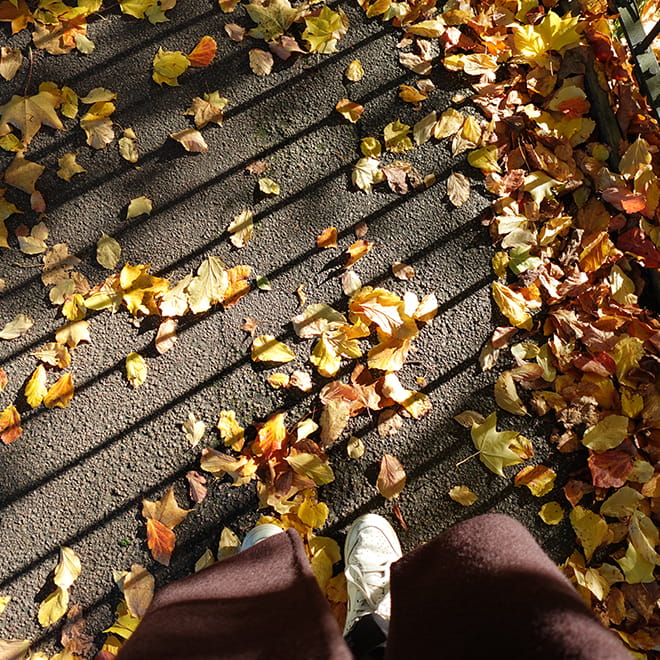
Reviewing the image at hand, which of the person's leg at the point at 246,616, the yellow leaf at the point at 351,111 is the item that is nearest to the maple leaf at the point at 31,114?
the yellow leaf at the point at 351,111

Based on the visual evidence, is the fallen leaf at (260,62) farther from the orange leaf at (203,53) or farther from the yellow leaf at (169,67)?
the yellow leaf at (169,67)

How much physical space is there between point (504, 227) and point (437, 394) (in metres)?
0.72

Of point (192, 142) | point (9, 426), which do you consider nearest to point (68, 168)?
point (192, 142)

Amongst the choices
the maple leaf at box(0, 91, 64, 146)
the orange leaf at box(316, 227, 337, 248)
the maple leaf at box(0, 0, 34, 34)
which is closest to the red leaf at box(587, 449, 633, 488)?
the orange leaf at box(316, 227, 337, 248)

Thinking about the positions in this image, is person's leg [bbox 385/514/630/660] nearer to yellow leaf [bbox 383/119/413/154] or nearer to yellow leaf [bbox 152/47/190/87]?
yellow leaf [bbox 383/119/413/154]

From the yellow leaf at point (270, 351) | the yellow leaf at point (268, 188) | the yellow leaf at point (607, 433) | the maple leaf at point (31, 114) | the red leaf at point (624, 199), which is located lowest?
the yellow leaf at point (607, 433)

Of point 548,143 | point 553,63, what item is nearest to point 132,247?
point 548,143

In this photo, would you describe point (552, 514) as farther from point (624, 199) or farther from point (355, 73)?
point (355, 73)

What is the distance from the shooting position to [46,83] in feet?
7.91

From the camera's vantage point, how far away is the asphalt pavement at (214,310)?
84.5 inches

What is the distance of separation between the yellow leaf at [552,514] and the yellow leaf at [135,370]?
1.59 meters

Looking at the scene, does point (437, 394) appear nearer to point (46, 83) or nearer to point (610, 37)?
point (610, 37)

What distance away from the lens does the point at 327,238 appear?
7.64 feet

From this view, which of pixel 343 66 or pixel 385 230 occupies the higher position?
pixel 343 66
